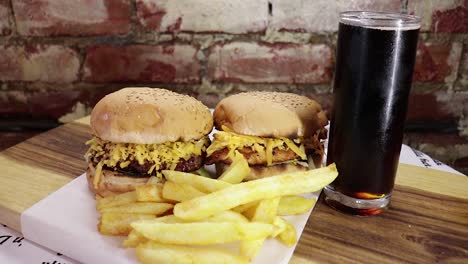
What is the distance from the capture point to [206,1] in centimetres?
172

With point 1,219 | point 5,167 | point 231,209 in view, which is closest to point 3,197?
point 1,219

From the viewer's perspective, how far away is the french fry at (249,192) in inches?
35.2

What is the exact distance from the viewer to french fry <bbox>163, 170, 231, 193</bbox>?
100 cm

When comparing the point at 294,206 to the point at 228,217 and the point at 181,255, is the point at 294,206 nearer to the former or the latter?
the point at 228,217

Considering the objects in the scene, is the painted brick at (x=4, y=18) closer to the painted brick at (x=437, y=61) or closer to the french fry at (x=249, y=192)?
the french fry at (x=249, y=192)

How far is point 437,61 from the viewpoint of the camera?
1.74 m

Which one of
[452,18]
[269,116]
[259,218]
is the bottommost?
[259,218]

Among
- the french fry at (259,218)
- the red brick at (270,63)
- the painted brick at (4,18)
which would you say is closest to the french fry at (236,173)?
the french fry at (259,218)

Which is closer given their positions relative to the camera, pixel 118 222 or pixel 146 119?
pixel 118 222

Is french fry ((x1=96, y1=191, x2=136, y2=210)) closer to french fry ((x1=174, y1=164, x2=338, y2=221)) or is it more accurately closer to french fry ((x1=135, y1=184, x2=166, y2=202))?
french fry ((x1=135, y1=184, x2=166, y2=202))

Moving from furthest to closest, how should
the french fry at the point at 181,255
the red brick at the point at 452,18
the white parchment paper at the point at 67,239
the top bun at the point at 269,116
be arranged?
the red brick at the point at 452,18 < the top bun at the point at 269,116 < the white parchment paper at the point at 67,239 < the french fry at the point at 181,255

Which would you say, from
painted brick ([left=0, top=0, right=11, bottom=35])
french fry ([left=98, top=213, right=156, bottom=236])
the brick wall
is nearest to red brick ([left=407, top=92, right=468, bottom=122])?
the brick wall

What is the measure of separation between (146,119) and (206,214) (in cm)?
37

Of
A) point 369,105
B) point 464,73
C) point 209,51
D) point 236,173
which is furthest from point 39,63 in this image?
point 464,73
